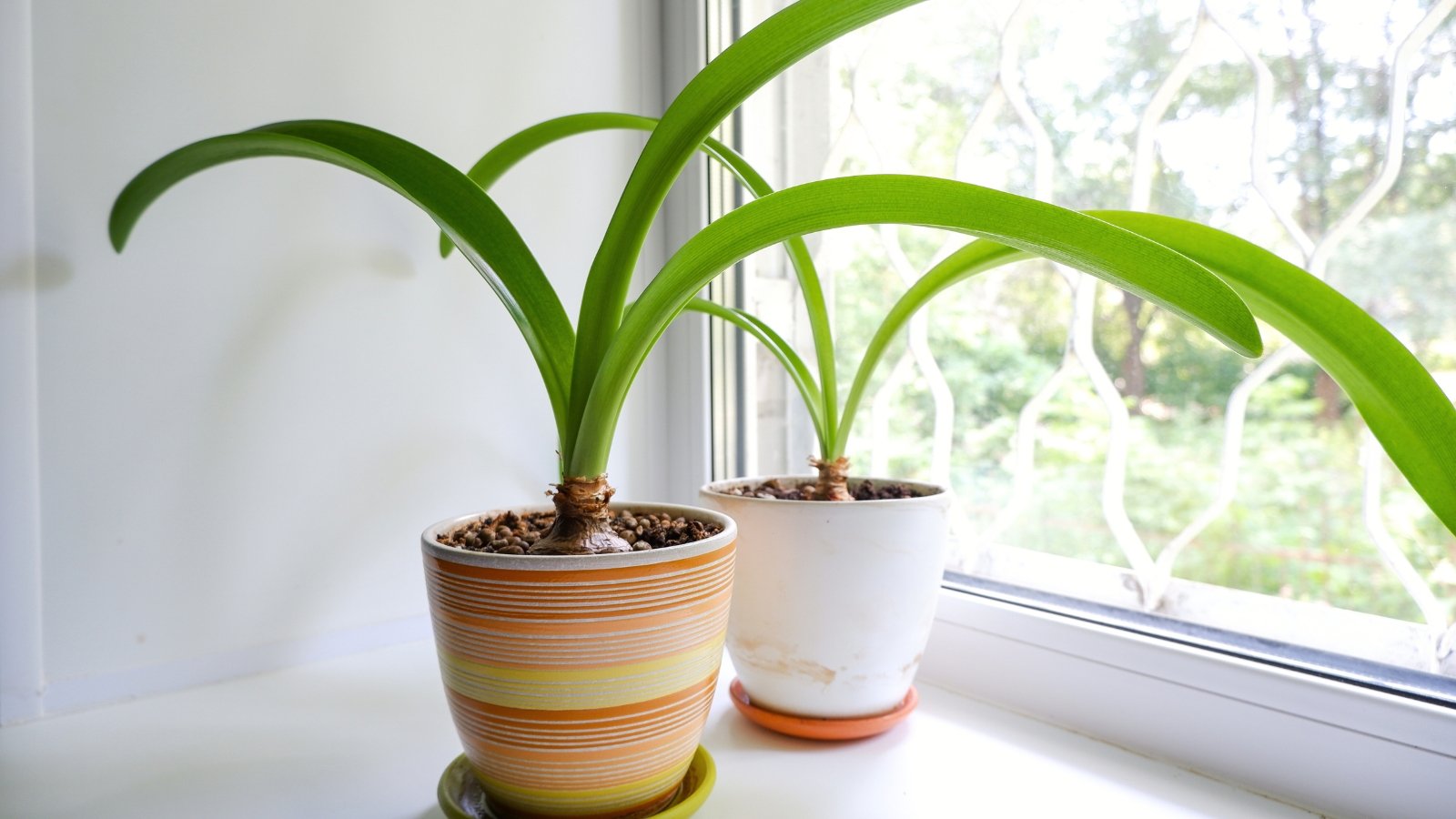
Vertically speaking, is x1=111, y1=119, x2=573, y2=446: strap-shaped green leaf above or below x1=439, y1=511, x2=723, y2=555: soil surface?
above

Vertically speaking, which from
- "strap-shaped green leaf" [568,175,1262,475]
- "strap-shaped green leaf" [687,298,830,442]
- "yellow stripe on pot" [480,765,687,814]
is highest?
"strap-shaped green leaf" [568,175,1262,475]

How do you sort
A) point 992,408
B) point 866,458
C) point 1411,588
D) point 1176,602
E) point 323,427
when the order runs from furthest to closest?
1. point 866,458
2. point 992,408
3. point 323,427
4. point 1176,602
5. point 1411,588

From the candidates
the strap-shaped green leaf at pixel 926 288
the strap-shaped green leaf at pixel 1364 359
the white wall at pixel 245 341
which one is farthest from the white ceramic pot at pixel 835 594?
the white wall at pixel 245 341

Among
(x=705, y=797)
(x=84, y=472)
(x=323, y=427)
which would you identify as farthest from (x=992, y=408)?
(x=84, y=472)

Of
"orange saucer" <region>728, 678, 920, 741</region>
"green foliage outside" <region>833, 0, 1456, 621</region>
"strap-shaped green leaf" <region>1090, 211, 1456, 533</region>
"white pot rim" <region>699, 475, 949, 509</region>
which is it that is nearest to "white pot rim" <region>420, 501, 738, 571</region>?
"white pot rim" <region>699, 475, 949, 509</region>

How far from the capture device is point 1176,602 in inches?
28.7

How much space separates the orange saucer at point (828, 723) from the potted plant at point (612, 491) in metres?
0.15

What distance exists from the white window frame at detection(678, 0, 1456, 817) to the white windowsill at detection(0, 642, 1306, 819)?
2 centimetres

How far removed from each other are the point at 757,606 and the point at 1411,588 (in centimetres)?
49

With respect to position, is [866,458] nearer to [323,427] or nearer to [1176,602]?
[1176,602]

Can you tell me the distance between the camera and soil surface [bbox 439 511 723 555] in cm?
54

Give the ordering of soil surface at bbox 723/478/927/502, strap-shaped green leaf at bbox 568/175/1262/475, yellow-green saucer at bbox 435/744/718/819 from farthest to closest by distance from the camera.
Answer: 1. soil surface at bbox 723/478/927/502
2. yellow-green saucer at bbox 435/744/718/819
3. strap-shaped green leaf at bbox 568/175/1262/475

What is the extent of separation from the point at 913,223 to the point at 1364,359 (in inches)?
9.9

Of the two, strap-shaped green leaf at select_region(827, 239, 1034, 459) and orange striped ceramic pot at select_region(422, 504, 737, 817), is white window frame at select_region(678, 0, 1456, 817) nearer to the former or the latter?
strap-shaped green leaf at select_region(827, 239, 1034, 459)
